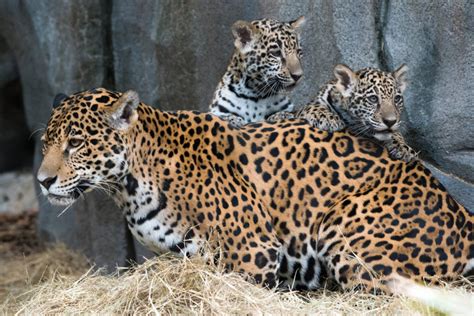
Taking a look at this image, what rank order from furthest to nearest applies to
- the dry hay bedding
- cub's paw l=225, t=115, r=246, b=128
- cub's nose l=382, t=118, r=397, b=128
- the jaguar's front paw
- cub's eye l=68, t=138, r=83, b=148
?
the jaguar's front paw → cub's paw l=225, t=115, r=246, b=128 → cub's nose l=382, t=118, r=397, b=128 → cub's eye l=68, t=138, r=83, b=148 → the dry hay bedding

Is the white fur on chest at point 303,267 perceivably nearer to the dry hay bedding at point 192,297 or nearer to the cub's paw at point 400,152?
the dry hay bedding at point 192,297

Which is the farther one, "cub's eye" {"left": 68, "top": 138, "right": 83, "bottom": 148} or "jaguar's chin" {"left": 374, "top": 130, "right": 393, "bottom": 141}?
"jaguar's chin" {"left": 374, "top": 130, "right": 393, "bottom": 141}

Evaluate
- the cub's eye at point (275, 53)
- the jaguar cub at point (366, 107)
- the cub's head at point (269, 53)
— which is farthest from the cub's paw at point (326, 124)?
the cub's eye at point (275, 53)

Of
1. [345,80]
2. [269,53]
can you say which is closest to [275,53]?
[269,53]

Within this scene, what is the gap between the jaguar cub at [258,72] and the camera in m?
8.68

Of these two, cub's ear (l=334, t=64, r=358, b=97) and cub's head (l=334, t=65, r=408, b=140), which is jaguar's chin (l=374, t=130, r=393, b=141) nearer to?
cub's head (l=334, t=65, r=408, b=140)


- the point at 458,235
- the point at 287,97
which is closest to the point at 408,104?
the point at 287,97

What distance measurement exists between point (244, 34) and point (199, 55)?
136 centimetres

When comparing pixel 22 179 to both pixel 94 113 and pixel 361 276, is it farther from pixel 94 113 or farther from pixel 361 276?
pixel 361 276

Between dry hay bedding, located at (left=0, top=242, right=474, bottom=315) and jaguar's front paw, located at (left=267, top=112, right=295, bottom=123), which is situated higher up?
jaguar's front paw, located at (left=267, top=112, right=295, bottom=123)

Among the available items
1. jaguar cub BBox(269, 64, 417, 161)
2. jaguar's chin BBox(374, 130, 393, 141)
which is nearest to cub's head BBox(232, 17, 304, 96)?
jaguar cub BBox(269, 64, 417, 161)

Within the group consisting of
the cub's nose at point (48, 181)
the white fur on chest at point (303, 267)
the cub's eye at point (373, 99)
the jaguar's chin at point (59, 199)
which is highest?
the cub's eye at point (373, 99)

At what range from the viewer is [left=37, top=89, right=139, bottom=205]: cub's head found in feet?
22.9

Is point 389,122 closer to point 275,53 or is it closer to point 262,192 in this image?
point 262,192
